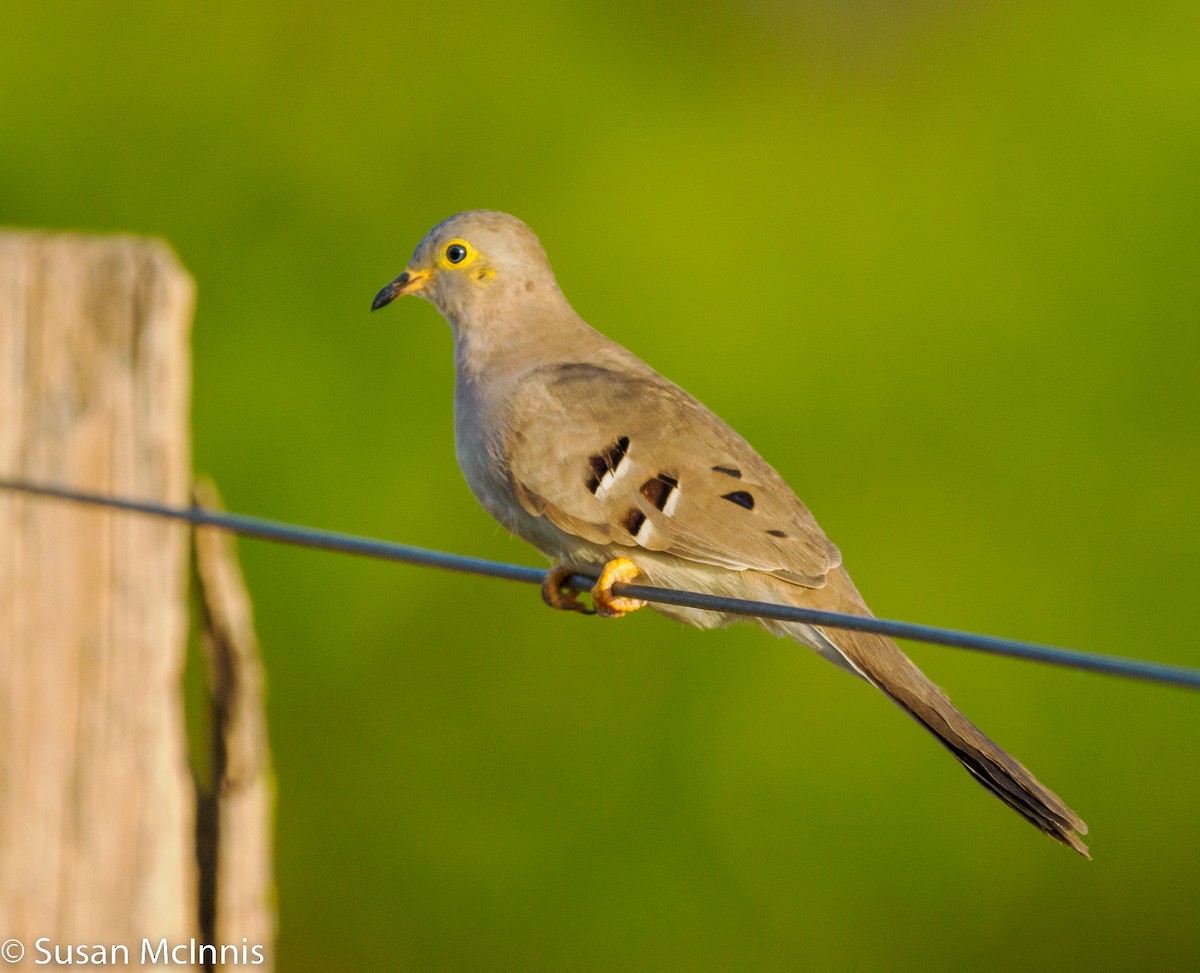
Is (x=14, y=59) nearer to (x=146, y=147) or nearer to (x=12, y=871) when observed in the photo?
(x=146, y=147)

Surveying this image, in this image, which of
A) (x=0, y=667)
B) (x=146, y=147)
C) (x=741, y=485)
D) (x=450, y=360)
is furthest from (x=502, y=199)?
(x=0, y=667)

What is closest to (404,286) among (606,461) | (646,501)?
(606,461)

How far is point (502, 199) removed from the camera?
5219 millimetres

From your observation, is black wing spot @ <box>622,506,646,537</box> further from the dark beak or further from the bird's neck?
the dark beak

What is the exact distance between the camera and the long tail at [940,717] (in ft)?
8.73

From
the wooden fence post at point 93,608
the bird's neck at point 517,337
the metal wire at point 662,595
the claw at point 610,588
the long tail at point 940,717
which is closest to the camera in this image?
the metal wire at point 662,595

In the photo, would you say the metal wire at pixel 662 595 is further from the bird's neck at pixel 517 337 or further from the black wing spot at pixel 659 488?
the bird's neck at pixel 517 337

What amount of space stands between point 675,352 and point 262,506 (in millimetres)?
1343

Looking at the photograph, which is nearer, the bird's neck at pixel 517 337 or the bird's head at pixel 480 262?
the bird's neck at pixel 517 337

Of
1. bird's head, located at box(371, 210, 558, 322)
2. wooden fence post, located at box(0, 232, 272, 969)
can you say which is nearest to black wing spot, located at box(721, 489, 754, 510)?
bird's head, located at box(371, 210, 558, 322)

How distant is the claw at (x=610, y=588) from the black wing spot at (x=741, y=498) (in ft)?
0.76

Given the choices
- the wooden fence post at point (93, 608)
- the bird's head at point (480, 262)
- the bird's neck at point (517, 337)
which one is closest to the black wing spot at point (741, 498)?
the bird's neck at point (517, 337)

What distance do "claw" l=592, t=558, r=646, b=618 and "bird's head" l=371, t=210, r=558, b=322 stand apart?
84 centimetres

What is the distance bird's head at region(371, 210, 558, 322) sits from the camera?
3.82 m
